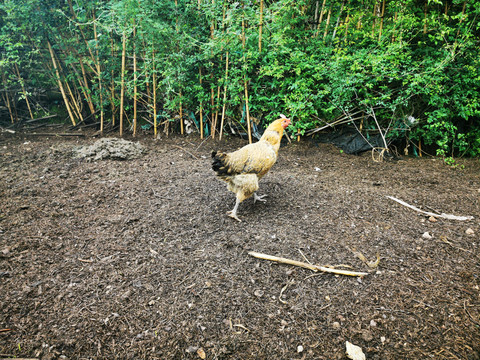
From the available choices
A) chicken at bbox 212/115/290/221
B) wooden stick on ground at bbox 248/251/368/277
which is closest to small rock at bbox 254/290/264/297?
wooden stick on ground at bbox 248/251/368/277

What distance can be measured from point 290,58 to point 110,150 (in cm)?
332

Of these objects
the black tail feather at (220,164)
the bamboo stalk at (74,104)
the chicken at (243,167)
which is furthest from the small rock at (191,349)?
the bamboo stalk at (74,104)

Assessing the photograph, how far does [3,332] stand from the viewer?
1550 mm

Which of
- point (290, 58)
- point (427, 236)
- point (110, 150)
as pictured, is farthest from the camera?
point (110, 150)

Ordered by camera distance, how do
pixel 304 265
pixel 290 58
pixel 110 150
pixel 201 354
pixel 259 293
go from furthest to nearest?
pixel 110 150, pixel 290 58, pixel 304 265, pixel 259 293, pixel 201 354

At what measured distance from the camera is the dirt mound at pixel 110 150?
428cm

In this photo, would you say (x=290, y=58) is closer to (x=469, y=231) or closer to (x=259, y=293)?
(x=469, y=231)

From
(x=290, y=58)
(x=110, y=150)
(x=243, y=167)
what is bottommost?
(x=110, y=150)

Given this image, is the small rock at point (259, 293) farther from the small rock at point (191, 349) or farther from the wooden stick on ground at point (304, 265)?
the small rock at point (191, 349)

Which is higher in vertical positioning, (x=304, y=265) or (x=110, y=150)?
(x=110, y=150)

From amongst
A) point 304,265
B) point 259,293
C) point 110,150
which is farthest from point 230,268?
point 110,150

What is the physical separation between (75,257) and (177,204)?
1.12m

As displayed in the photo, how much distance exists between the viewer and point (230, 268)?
6.84 ft

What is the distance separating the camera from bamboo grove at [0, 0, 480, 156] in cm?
390
